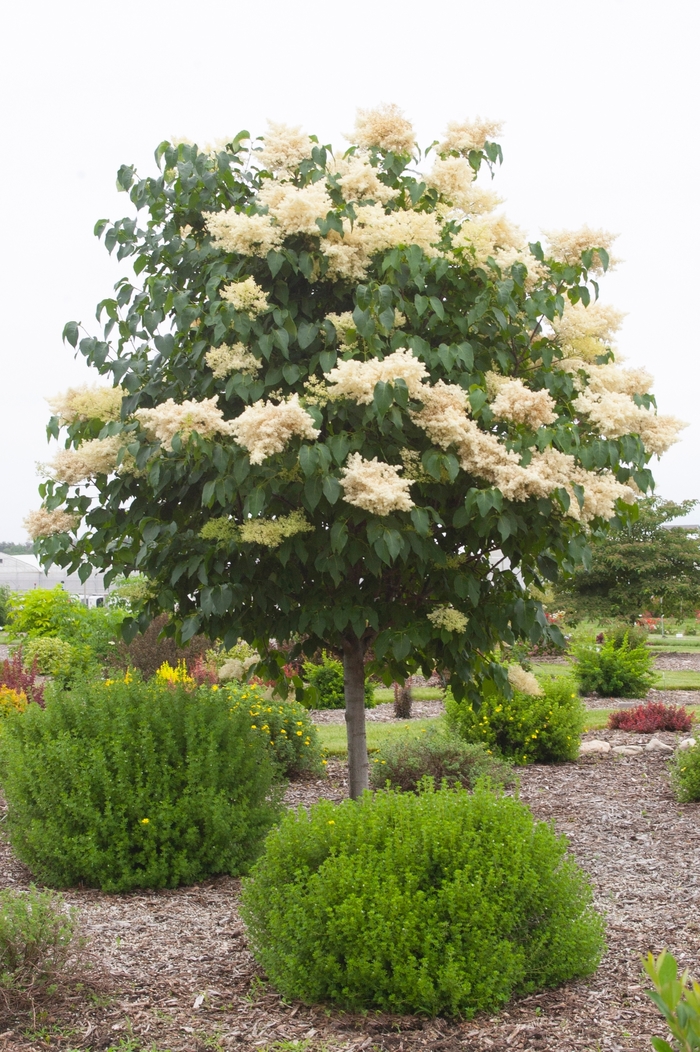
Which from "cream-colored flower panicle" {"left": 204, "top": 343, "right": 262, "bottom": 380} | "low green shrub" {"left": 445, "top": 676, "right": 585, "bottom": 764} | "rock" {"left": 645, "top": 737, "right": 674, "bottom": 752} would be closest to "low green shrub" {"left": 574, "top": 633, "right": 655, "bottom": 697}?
"rock" {"left": 645, "top": 737, "right": 674, "bottom": 752}

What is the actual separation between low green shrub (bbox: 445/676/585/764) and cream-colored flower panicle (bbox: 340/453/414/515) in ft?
16.7

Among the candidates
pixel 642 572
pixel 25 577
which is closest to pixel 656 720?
pixel 642 572

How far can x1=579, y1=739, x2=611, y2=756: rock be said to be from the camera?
8.84m

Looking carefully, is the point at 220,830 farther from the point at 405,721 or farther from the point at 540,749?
the point at 405,721

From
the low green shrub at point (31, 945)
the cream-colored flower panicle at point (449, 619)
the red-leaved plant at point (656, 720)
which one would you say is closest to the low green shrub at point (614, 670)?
the red-leaved plant at point (656, 720)

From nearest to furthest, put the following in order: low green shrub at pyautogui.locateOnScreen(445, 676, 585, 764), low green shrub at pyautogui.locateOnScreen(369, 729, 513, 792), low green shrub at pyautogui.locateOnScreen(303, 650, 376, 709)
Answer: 1. low green shrub at pyautogui.locateOnScreen(369, 729, 513, 792)
2. low green shrub at pyautogui.locateOnScreen(445, 676, 585, 764)
3. low green shrub at pyautogui.locateOnScreen(303, 650, 376, 709)

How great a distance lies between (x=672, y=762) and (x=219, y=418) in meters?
5.43

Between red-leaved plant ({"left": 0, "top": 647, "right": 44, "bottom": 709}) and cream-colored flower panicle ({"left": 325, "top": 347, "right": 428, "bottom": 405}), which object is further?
red-leaved plant ({"left": 0, "top": 647, "right": 44, "bottom": 709})

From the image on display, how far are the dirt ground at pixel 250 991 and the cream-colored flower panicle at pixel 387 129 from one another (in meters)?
3.64

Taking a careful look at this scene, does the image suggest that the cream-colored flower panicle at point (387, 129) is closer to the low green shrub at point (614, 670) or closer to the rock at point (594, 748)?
the rock at point (594, 748)

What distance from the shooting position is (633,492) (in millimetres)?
4398

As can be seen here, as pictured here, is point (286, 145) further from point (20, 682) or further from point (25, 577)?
point (25, 577)

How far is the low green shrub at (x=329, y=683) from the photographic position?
12.7 m

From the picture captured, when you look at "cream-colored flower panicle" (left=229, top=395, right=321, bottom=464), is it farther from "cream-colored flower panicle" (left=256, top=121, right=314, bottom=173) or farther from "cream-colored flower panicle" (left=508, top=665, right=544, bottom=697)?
"cream-colored flower panicle" (left=508, top=665, right=544, bottom=697)
